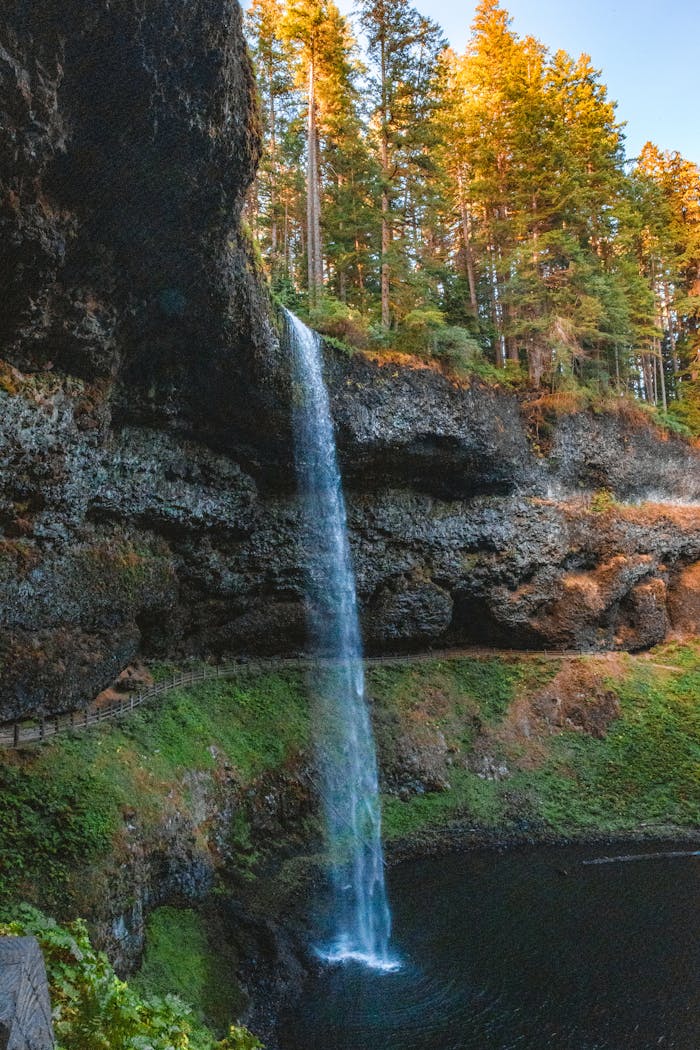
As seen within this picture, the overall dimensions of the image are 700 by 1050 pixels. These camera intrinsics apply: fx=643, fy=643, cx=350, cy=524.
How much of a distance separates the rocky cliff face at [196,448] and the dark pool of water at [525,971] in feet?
30.0

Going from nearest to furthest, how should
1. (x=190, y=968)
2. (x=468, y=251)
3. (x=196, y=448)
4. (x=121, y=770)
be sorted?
(x=190, y=968), (x=121, y=770), (x=196, y=448), (x=468, y=251)

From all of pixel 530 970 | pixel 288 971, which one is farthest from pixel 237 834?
pixel 530 970

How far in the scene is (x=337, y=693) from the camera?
22.3 metres

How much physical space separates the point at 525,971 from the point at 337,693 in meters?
10.6

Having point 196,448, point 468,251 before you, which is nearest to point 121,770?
point 196,448

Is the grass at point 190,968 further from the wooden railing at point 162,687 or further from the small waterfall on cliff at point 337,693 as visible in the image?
the wooden railing at point 162,687

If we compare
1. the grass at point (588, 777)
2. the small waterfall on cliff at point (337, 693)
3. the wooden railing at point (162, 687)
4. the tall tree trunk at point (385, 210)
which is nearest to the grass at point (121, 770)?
the wooden railing at point (162, 687)

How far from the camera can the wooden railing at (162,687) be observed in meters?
14.1

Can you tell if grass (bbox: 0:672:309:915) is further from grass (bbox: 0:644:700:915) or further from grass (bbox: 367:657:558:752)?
grass (bbox: 367:657:558:752)

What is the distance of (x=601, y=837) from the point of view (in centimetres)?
1967

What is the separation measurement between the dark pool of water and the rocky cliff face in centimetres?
914

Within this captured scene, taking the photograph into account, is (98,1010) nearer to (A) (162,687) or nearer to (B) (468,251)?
(A) (162,687)

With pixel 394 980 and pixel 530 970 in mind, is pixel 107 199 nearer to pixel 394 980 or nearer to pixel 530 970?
pixel 394 980

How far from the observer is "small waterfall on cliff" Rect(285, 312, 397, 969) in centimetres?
1540
